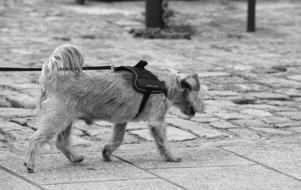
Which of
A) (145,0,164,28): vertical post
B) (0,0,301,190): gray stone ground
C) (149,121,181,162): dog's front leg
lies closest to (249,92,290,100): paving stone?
(0,0,301,190): gray stone ground

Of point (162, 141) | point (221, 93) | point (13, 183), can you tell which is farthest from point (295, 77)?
point (13, 183)

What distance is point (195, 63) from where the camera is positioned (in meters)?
12.0

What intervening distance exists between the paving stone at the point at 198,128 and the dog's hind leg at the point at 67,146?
1.66 meters

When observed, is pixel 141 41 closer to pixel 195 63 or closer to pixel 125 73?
pixel 195 63

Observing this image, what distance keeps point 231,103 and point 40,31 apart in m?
5.71

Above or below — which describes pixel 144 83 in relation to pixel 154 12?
above

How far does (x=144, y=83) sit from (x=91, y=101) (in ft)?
1.56

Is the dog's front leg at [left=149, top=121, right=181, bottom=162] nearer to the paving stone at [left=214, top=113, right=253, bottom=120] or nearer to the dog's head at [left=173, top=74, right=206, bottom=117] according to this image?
the dog's head at [left=173, top=74, right=206, bottom=117]

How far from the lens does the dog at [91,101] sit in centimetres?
641

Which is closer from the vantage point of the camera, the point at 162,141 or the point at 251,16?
the point at 162,141

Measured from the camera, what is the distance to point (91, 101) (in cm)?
653

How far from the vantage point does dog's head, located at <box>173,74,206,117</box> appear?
23.0 feet

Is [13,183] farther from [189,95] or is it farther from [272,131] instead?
[272,131]

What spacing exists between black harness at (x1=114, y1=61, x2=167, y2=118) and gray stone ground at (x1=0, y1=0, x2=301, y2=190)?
0.58 meters
